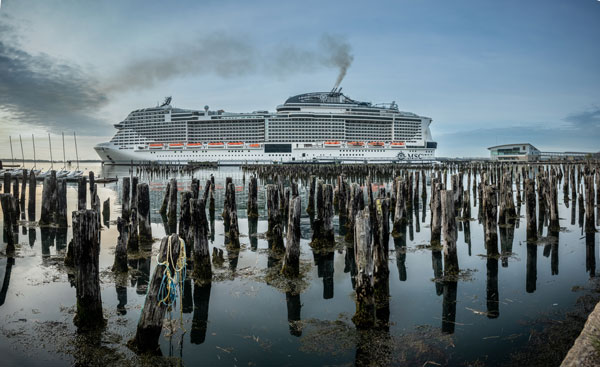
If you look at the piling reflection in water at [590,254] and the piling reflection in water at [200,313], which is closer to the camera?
the piling reflection in water at [200,313]

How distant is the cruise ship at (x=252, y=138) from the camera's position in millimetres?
66688

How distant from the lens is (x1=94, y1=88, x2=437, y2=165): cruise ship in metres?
66.7

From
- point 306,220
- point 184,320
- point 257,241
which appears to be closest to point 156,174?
point 306,220

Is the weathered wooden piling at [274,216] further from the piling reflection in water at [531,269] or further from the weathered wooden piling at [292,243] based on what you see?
the piling reflection in water at [531,269]

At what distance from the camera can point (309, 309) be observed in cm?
586

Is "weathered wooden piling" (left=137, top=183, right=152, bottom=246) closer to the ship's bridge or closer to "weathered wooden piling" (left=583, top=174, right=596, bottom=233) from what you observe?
"weathered wooden piling" (left=583, top=174, right=596, bottom=233)

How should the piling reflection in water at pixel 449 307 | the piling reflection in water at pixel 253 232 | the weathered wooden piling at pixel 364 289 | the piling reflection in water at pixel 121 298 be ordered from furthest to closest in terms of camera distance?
the piling reflection in water at pixel 253 232, the piling reflection in water at pixel 121 298, the piling reflection in water at pixel 449 307, the weathered wooden piling at pixel 364 289

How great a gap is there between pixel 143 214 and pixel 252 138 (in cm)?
5853

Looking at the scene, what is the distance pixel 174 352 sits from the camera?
4.48 meters

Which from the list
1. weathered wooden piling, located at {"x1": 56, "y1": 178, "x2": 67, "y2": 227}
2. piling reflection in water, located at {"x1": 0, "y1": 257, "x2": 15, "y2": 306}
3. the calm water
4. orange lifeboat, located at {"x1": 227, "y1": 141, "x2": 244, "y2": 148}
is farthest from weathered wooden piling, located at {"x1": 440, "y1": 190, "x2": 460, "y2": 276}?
orange lifeboat, located at {"x1": 227, "y1": 141, "x2": 244, "y2": 148}

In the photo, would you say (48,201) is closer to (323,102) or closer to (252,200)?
(252,200)

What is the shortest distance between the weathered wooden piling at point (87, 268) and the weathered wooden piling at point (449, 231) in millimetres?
5772

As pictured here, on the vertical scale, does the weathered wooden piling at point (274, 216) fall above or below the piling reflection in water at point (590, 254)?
above

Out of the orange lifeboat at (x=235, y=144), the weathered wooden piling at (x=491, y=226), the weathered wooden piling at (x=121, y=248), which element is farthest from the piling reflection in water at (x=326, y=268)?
the orange lifeboat at (x=235, y=144)
